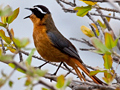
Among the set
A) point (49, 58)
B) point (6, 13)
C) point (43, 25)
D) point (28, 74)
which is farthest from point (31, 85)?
point (43, 25)

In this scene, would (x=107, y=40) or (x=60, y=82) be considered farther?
(x=107, y=40)

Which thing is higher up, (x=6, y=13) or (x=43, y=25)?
(x=6, y=13)

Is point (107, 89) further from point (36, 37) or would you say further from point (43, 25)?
point (43, 25)

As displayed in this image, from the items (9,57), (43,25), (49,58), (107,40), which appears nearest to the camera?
(9,57)

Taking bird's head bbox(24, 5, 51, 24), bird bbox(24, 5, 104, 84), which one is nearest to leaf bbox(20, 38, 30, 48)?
bird bbox(24, 5, 104, 84)

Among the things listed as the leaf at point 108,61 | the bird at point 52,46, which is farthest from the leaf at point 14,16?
the bird at point 52,46

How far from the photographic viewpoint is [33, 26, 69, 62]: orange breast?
1616mm

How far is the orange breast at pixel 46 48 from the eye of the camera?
162cm

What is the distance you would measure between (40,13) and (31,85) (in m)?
1.30

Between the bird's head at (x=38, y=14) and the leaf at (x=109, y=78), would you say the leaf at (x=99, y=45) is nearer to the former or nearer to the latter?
the leaf at (x=109, y=78)

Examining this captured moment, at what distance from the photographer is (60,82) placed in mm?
595

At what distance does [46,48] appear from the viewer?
1636 mm

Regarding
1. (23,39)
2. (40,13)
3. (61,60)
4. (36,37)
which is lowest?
(61,60)

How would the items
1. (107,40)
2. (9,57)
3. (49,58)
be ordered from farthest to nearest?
(49,58), (107,40), (9,57)
